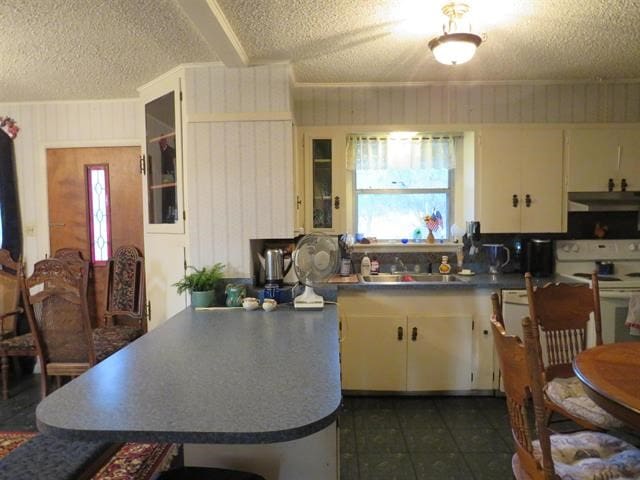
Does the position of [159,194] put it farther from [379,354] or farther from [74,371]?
[379,354]

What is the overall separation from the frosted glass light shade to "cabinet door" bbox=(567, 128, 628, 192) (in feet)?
5.39

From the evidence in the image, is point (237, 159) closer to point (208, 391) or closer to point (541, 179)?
point (208, 391)

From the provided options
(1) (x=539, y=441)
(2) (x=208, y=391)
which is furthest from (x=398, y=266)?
(2) (x=208, y=391)

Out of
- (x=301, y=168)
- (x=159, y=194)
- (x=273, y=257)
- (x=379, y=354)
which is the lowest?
(x=379, y=354)

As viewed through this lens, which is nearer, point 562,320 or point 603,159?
point 562,320

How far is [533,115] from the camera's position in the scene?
315 centimetres

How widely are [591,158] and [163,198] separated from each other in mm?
3135

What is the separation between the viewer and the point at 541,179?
10.1 feet

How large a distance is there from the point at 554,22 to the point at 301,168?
5.84 ft

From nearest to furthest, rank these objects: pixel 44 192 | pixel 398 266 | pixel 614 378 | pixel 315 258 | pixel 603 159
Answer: pixel 614 378, pixel 315 258, pixel 603 159, pixel 398 266, pixel 44 192

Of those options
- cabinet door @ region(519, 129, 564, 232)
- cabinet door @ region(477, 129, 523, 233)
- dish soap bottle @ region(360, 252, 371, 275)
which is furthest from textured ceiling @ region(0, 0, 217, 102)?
cabinet door @ region(519, 129, 564, 232)

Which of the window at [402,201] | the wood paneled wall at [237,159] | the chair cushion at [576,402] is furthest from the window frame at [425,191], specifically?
the chair cushion at [576,402]

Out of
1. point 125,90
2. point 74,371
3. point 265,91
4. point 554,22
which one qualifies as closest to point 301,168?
point 265,91

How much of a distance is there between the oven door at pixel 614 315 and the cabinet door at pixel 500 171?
32.2 inches
